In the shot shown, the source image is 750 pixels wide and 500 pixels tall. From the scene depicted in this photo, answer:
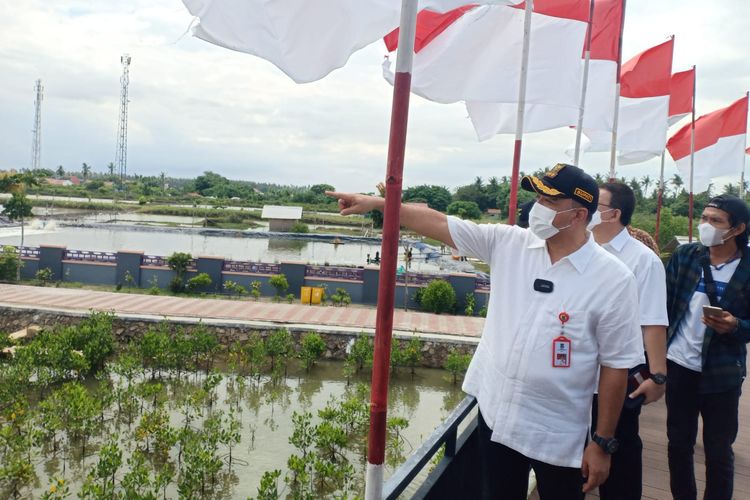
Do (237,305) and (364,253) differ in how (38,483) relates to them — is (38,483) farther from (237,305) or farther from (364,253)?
(364,253)

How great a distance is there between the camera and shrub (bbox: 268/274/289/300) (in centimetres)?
1195

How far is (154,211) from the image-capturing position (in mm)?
45844

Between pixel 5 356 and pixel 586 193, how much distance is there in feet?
26.9

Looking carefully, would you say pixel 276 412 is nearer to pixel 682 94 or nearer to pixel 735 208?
pixel 735 208

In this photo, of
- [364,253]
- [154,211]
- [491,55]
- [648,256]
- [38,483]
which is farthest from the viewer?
[154,211]

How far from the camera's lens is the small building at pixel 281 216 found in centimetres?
3284

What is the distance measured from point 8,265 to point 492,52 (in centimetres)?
1254

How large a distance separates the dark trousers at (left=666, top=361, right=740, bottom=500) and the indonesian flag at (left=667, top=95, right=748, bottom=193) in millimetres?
6700

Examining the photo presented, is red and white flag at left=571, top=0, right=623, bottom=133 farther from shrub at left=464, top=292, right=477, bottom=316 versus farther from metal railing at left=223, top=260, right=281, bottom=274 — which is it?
metal railing at left=223, top=260, right=281, bottom=274

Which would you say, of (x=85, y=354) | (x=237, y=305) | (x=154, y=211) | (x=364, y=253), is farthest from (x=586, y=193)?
(x=154, y=211)

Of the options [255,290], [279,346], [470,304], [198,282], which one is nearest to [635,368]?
[279,346]

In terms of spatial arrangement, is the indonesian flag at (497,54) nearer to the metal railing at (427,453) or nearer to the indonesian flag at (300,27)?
the indonesian flag at (300,27)

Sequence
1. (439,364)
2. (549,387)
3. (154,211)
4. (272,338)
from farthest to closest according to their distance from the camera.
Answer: (154,211) < (439,364) < (272,338) < (549,387)

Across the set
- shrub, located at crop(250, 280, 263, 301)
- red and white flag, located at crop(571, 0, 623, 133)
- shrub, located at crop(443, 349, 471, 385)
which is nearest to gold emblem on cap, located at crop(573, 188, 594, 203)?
red and white flag, located at crop(571, 0, 623, 133)
